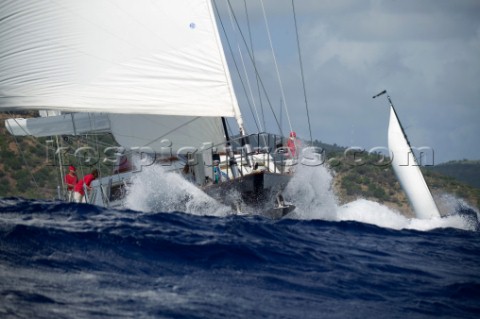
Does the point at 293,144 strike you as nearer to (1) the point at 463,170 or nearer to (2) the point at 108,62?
(2) the point at 108,62

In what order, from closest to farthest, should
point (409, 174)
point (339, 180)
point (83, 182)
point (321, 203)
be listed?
point (321, 203) < point (83, 182) < point (409, 174) < point (339, 180)

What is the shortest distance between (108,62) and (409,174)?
9.47 metres

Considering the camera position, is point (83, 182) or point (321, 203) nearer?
point (321, 203)

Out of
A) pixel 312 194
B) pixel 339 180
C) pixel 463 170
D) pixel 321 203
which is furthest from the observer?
pixel 463 170

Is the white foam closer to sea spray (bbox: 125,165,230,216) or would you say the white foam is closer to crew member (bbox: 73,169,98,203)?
sea spray (bbox: 125,165,230,216)

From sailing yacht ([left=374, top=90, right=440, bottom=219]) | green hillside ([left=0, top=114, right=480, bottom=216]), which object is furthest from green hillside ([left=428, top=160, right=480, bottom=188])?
sailing yacht ([left=374, top=90, right=440, bottom=219])

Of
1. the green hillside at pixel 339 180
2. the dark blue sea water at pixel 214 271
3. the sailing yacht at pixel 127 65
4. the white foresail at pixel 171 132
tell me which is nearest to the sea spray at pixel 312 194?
the sailing yacht at pixel 127 65

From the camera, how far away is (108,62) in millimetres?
18984

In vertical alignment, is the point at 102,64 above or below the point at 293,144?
above

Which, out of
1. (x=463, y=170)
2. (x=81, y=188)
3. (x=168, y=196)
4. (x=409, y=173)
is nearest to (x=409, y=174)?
(x=409, y=173)

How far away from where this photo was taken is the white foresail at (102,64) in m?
18.8

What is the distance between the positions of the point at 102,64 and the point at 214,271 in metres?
9.02

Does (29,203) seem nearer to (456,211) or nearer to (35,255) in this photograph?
(35,255)

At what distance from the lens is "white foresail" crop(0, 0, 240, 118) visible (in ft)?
61.6
